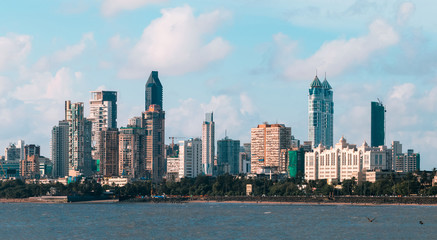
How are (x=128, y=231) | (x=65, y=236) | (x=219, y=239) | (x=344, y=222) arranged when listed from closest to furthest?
(x=219, y=239)
(x=65, y=236)
(x=128, y=231)
(x=344, y=222)

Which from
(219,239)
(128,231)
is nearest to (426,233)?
(219,239)

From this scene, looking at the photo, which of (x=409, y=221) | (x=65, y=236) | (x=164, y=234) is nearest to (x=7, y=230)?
(x=65, y=236)

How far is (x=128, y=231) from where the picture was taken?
170 meters

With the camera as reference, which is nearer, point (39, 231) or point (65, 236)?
point (65, 236)

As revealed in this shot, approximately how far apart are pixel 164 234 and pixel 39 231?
28622 millimetres

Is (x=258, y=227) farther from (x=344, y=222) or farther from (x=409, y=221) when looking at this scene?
(x=409, y=221)

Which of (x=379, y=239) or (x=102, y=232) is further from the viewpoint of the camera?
(x=102, y=232)

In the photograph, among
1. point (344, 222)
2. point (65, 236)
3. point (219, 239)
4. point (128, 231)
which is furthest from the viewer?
point (344, 222)

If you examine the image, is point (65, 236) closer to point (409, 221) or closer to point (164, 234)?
point (164, 234)

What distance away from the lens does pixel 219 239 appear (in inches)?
5881

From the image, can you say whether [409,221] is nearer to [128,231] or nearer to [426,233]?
[426,233]

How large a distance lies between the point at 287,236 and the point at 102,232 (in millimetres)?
37318


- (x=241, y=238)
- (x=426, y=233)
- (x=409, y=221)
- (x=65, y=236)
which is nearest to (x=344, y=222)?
(x=409, y=221)

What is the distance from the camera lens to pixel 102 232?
167 m
